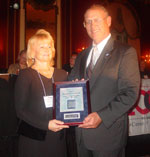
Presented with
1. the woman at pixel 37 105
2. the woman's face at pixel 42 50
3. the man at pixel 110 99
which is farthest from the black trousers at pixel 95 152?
the woman's face at pixel 42 50

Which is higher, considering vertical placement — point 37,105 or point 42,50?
point 42,50

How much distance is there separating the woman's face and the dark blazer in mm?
495

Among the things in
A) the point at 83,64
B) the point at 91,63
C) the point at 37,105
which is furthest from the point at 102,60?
the point at 37,105

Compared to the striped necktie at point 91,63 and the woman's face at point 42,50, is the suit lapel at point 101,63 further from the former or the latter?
the woman's face at point 42,50

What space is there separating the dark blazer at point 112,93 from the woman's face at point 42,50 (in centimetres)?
49

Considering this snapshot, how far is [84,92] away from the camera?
4.98 feet

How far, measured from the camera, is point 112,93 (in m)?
1.52

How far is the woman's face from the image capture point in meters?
1.78

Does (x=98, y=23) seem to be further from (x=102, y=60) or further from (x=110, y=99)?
(x=110, y=99)

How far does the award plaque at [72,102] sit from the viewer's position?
4.86 ft

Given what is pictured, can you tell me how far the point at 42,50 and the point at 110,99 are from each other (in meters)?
0.74

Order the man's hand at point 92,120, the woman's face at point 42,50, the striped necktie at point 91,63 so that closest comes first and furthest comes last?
the man's hand at point 92,120 < the striped necktie at point 91,63 < the woman's face at point 42,50

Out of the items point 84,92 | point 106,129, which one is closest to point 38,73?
point 84,92

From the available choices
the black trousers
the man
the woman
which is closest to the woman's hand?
the woman
